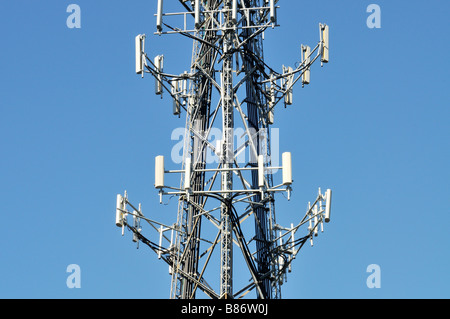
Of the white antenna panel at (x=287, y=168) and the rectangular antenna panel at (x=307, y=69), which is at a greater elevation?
the rectangular antenna panel at (x=307, y=69)

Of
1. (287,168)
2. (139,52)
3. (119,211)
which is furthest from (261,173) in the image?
(139,52)

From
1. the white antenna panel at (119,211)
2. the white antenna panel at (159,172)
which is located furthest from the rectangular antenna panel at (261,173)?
the white antenna panel at (119,211)

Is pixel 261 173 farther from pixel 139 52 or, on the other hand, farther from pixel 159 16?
pixel 159 16

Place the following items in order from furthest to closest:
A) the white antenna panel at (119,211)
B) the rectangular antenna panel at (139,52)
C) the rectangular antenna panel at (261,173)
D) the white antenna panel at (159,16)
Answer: the rectangular antenna panel at (139,52) < the white antenna panel at (159,16) < the white antenna panel at (119,211) < the rectangular antenna panel at (261,173)

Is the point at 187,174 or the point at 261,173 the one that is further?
the point at 187,174

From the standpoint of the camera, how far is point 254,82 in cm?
5581

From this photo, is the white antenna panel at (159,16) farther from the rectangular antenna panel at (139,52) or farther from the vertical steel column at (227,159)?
the vertical steel column at (227,159)

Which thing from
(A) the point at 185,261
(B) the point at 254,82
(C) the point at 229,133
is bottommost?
(A) the point at 185,261

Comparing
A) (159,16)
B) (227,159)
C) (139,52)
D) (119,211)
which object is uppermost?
(159,16)

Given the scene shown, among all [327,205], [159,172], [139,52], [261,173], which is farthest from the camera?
[139,52]

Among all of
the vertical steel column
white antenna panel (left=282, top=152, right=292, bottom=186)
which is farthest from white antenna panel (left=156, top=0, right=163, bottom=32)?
white antenna panel (left=282, top=152, right=292, bottom=186)
